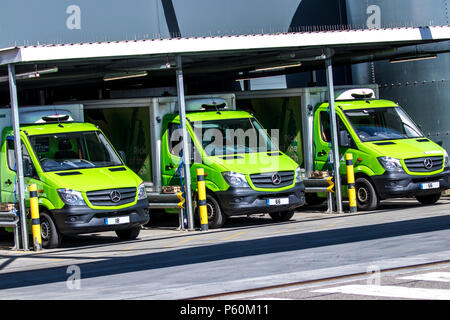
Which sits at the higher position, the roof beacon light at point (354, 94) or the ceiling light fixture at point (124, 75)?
the ceiling light fixture at point (124, 75)

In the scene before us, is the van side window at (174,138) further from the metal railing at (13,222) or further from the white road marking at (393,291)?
the white road marking at (393,291)

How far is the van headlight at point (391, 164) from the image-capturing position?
21.0 meters

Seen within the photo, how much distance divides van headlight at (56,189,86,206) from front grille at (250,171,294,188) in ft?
11.7

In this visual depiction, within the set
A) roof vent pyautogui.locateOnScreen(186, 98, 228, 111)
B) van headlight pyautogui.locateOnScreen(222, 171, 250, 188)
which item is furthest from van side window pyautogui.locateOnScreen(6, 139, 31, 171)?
roof vent pyautogui.locateOnScreen(186, 98, 228, 111)

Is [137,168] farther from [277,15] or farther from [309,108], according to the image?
[277,15]

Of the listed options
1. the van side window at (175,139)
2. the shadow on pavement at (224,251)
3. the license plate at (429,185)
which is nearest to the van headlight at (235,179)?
the van side window at (175,139)

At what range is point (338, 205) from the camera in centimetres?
2173

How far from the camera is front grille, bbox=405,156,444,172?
830 inches

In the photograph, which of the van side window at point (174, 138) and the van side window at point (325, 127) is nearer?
the van side window at point (174, 138)

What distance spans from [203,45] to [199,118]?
5.65 ft

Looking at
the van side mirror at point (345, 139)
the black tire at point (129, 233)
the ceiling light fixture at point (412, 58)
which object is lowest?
the black tire at point (129, 233)

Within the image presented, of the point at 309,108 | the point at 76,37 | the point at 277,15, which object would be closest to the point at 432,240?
the point at 309,108

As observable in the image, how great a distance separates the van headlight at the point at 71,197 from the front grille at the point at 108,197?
0.16 metres

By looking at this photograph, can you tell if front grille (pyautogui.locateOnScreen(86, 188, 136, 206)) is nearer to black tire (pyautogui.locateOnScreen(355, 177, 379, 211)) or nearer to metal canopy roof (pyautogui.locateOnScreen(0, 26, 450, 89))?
metal canopy roof (pyautogui.locateOnScreen(0, 26, 450, 89))
